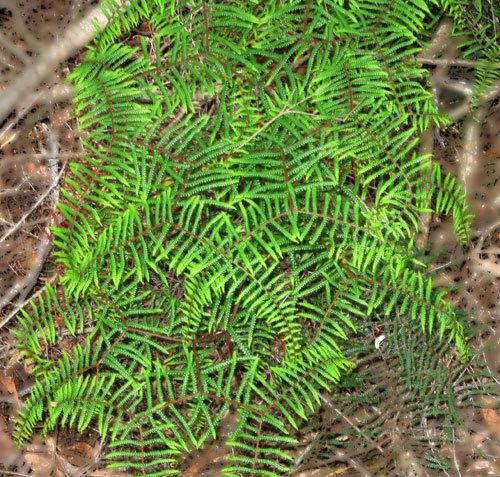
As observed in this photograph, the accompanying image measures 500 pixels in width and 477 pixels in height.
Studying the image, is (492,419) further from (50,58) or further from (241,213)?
(50,58)

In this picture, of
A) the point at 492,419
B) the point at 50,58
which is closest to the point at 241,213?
the point at 50,58

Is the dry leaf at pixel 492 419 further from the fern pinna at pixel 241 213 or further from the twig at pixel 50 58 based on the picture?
the twig at pixel 50 58

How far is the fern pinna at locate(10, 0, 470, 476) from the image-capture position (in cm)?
198

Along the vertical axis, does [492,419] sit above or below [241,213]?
below

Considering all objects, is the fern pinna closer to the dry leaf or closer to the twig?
the twig

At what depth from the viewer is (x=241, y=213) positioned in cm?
206

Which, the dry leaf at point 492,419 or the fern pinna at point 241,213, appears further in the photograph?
the dry leaf at point 492,419

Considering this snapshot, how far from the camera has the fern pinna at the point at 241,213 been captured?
198 cm

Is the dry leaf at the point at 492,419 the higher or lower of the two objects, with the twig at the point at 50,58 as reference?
lower

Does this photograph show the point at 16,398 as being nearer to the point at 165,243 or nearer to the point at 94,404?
the point at 94,404

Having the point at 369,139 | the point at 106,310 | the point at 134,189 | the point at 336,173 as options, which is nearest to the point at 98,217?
the point at 134,189

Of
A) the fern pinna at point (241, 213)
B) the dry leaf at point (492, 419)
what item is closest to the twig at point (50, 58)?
the fern pinna at point (241, 213)

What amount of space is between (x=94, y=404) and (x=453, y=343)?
1639 mm

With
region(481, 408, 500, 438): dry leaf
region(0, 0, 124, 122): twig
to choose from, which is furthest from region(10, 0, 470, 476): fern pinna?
region(481, 408, 500, 438): dry leaf
